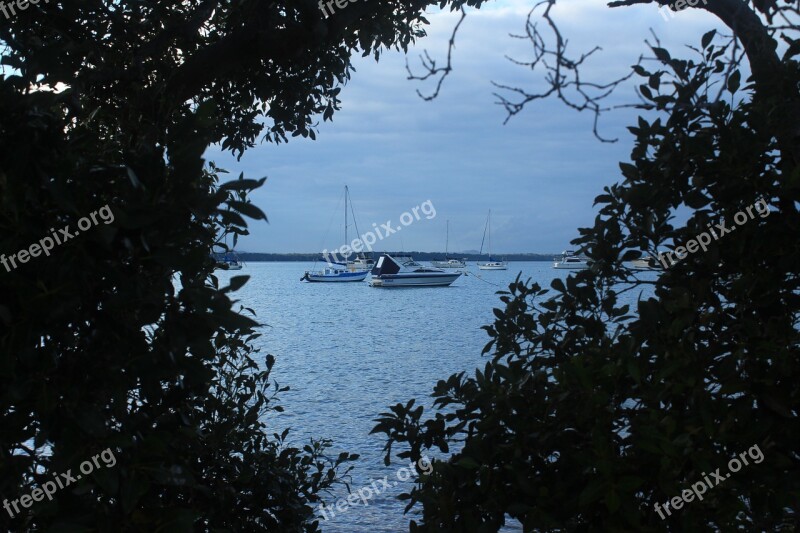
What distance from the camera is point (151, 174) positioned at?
5.88 feet

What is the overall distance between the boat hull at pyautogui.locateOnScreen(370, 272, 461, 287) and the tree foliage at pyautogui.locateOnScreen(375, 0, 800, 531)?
74.0m

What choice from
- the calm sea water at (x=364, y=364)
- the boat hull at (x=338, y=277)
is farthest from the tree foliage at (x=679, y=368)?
the boat hull at (x=338, y=277)

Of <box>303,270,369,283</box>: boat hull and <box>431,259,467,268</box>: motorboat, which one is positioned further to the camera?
<box>431,259,467,268</box>: motorboat

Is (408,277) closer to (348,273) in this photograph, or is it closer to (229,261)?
(348,273)

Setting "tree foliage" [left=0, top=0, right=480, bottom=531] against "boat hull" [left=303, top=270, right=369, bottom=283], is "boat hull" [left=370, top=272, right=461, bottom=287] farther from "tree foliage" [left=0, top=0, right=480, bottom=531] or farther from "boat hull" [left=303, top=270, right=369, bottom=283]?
"tree foliage" [left=0, top=0, right=480, bottom=531]

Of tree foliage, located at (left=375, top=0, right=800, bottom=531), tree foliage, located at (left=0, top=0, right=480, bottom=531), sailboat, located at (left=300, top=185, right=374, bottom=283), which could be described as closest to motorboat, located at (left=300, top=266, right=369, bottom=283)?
sailboat, located at (left=300, top=185, right=374, bottom=283)

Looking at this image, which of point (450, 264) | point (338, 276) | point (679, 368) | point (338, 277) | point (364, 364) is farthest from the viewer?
point (450, 264)

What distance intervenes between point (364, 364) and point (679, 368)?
2541 cm

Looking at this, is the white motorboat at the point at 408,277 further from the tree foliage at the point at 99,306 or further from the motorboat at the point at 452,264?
the tree foliage at the point at 99,306

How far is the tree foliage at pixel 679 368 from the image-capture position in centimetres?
215

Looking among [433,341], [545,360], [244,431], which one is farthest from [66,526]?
[433,341]

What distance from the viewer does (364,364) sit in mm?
27328

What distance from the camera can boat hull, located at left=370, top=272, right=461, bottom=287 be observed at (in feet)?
254

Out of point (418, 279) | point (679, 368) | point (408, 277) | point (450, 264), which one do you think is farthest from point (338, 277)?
point (679, 368)
